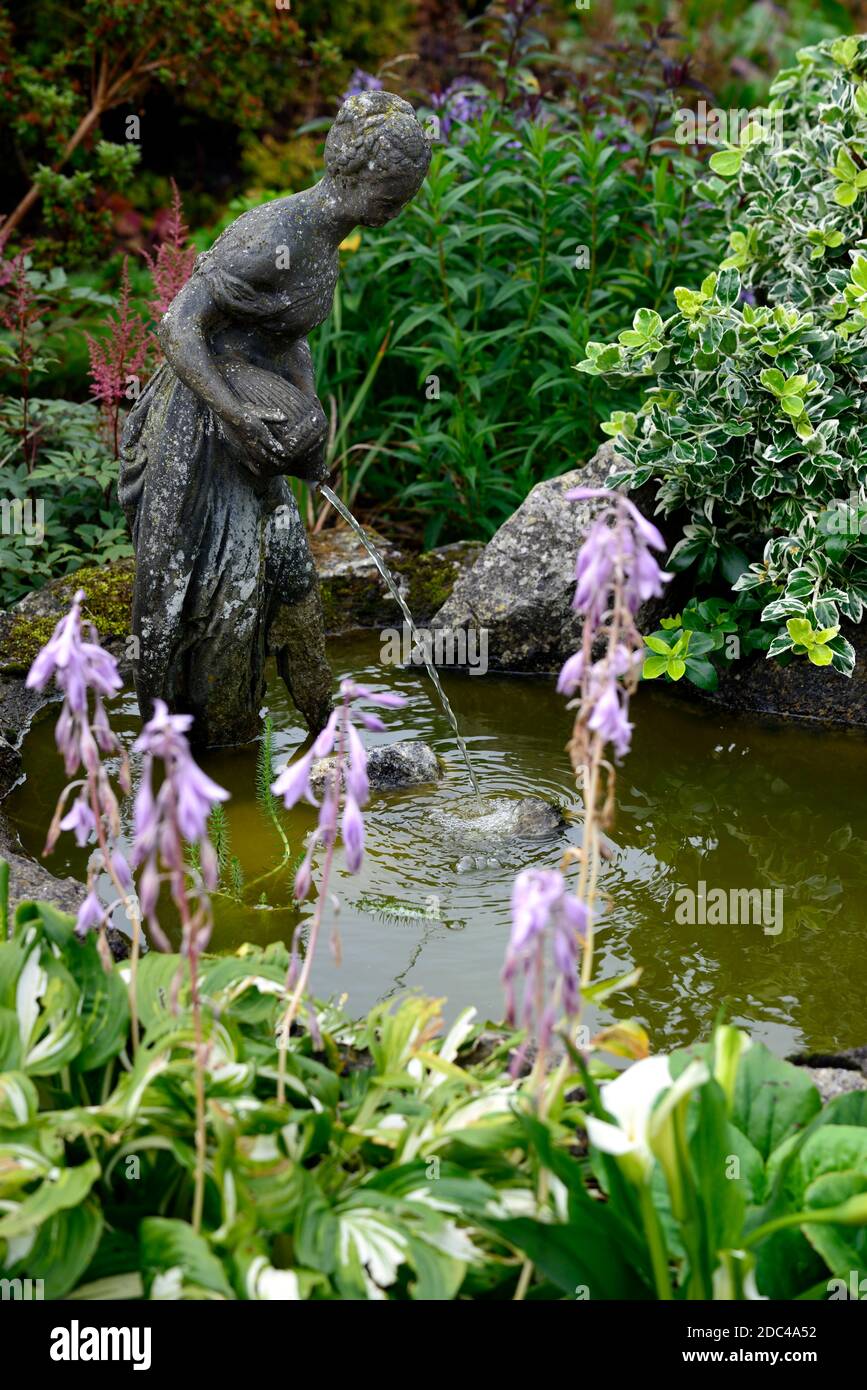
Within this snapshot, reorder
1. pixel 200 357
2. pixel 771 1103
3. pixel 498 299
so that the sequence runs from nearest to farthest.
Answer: pixel 771 1103, pixel 200 357, pixel 498 299

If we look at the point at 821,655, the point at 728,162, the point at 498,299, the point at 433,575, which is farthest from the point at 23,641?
the point at 728,162

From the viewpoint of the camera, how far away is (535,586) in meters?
5.39

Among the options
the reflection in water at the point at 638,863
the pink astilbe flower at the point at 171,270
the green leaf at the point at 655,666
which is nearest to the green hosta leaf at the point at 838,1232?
the reflection in water at the point at 638,863

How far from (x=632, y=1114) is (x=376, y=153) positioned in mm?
2556

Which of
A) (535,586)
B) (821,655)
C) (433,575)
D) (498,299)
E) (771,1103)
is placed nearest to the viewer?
(771,1103)

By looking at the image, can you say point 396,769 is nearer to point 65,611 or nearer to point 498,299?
point 65,611

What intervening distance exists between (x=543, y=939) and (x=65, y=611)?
12.0 feet

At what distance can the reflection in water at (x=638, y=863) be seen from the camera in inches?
132

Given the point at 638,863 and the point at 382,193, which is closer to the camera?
the point at 382,193

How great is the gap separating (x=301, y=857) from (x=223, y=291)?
152cm

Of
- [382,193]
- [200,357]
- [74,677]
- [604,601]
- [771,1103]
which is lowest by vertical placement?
[771,1103]

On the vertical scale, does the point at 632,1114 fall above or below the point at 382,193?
below

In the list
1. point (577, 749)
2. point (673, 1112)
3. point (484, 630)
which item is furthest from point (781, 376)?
point (673, 1112)
